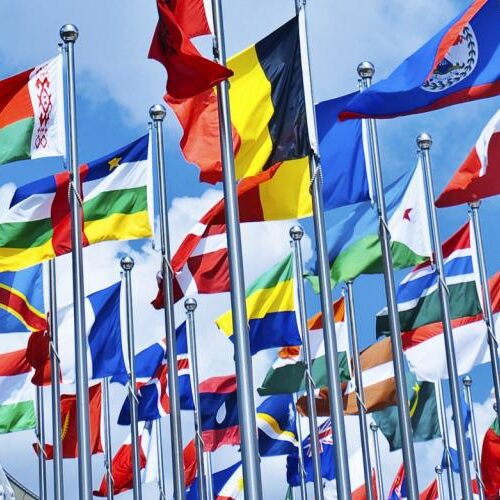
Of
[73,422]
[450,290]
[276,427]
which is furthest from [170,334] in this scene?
[73,422]

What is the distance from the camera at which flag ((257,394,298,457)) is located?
107 ft

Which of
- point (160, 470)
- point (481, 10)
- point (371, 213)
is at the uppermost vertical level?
point (481, 10)

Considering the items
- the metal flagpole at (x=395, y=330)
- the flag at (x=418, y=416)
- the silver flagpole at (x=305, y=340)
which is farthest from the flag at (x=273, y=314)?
the metal flagpole at (x=395, y=330)

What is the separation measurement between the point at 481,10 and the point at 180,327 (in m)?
16.5

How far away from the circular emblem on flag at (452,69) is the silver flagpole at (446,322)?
18.7 feet

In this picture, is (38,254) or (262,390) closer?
(38,254)

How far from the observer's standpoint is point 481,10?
16.9 meters

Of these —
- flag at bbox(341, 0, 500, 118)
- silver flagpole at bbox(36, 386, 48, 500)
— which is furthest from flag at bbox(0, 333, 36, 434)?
flag at bbox(341, 0, 500, 118)

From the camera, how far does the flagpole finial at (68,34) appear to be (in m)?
21.2

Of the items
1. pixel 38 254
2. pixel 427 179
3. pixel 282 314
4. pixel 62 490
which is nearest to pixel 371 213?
pixel 427 179

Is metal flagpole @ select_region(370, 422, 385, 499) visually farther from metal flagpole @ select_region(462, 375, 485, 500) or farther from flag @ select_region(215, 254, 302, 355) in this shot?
flag @ select_region(215, 254, 302, 355)

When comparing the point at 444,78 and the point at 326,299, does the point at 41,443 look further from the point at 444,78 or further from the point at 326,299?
the point at 444,78

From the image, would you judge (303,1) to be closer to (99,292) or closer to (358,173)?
(358,173)

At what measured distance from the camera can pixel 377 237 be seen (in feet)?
75.3
